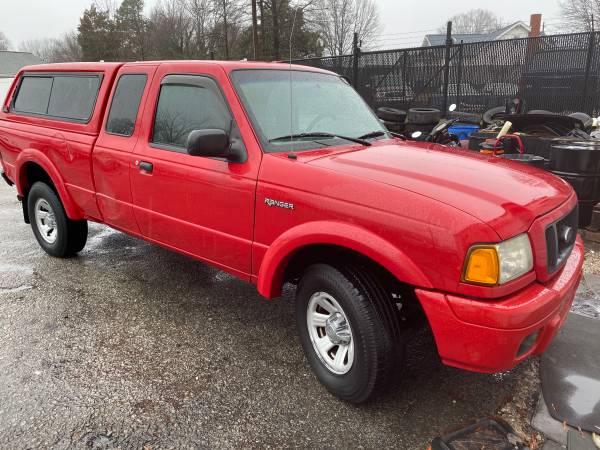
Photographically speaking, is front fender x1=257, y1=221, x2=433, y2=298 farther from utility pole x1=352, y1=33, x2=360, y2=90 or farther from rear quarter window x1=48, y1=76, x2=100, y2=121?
utility pole x1=352, y1=33, x2=360, y2=90

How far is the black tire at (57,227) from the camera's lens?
15.5 feet

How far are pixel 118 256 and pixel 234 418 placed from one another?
3.06 metres

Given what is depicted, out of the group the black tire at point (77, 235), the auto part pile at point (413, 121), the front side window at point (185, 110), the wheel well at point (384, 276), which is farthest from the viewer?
the auto part pile at point (413, 121)

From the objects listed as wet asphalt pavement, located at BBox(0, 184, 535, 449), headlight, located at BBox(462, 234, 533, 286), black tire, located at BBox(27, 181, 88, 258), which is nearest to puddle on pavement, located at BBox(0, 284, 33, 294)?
wet asphalt pavement, located at BBox(0, 184, 535, 449)

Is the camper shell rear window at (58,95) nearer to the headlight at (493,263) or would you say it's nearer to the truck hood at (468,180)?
the truck hood at (468,180)

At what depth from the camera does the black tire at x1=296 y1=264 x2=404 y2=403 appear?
2447mm

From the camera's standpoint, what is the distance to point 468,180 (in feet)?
8.13

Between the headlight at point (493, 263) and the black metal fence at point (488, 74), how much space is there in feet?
30.2

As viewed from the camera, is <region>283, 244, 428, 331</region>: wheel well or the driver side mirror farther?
the driver side mirror

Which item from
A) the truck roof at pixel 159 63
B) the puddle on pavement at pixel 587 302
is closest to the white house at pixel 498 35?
the puddle on pavement at pixel 587 302

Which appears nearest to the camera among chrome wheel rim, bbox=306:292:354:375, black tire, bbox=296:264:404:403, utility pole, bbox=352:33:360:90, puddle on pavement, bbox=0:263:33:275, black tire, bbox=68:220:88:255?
black tire, bbox=296:264:404:403

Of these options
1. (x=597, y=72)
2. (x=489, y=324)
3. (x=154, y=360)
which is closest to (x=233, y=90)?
(x=154, y=360)

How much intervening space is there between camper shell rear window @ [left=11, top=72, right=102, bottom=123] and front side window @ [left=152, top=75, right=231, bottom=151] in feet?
3.28

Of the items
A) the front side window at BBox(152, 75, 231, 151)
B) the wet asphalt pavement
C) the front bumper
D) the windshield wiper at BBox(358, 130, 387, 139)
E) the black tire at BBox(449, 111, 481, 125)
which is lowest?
the wet asphalt pavement
